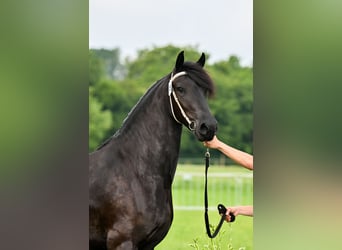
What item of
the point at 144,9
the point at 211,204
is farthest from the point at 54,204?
the point at 211,204

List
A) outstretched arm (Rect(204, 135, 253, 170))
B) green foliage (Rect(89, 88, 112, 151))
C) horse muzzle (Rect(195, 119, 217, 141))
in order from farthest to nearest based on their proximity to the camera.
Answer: green foliage (Rect(89, 88, 112, 151)) → outstretched arm (Rect(204, 135, 253, 170)) → horse muzzle (Rect(195, 119, 217, 141))

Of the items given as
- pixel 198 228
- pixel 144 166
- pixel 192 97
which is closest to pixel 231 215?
pixel 144 166

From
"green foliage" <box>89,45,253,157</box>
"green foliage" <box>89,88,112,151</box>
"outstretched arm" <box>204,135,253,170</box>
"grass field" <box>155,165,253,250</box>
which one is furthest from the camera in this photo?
"green foliage" <box>89,88,112,151</box>

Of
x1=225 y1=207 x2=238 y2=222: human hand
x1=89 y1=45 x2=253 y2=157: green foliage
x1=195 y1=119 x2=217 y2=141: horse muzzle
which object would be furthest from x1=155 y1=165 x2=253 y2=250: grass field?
x1=195 y1=119 x2=217 y2=141: horse muzzle

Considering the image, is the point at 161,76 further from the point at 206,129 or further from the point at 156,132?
the point at 206,129

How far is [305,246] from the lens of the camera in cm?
142

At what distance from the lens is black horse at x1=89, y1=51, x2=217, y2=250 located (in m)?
2.34

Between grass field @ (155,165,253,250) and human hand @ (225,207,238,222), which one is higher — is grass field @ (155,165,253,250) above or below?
below

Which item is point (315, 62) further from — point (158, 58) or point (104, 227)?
point (158, 58)

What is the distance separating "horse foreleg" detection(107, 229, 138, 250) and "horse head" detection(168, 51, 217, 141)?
56cm

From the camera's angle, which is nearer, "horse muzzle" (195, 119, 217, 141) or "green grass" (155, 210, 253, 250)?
"horse muzzle" (195, 119, 217, 141)

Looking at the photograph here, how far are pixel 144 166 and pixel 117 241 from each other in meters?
0.36

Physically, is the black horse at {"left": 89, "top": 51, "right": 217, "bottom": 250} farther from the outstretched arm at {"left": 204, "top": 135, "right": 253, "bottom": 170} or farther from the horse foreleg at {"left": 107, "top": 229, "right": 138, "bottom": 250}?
the outstretched arm at {"left": 204, "top": 135, "right": 253, "bottom": 170}

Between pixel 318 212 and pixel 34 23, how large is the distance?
0.92 m
